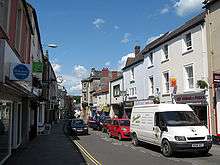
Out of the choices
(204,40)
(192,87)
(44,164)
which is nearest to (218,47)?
(204,40)

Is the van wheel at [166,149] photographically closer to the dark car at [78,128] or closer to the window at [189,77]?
the window at [189,77]

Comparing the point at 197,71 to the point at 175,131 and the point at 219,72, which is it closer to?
the point at 219,72

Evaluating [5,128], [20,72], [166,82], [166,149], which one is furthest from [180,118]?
[166,82]

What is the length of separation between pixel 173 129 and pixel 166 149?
1.03 metres

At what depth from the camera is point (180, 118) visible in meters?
15.9

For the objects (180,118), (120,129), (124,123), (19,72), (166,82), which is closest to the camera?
(19,72)

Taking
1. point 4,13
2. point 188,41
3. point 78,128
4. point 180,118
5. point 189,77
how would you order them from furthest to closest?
point 78,128
point 188,41
point 189,77
point 180,118
point 4,13

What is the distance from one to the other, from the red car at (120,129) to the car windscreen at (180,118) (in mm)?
8985

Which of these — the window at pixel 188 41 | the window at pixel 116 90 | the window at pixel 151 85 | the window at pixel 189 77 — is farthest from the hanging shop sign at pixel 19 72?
the window at pixel 116 90

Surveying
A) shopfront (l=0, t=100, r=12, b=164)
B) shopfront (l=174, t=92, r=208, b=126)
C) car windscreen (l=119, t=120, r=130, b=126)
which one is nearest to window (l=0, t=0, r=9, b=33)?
shopfront (l=0, t=100, r=12, b=164)

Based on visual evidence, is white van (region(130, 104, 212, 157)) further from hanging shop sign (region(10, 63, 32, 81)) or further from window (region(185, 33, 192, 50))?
window (region(185, 33, 192, 50))

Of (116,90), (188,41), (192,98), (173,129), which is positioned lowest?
(173,129)

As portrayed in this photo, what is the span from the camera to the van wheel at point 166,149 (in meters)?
14.9

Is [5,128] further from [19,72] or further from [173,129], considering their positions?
[173,129]
